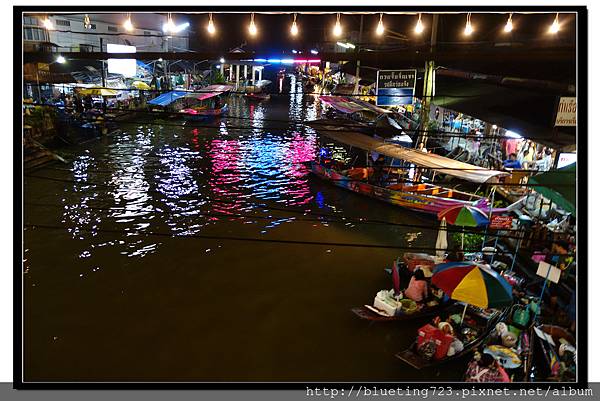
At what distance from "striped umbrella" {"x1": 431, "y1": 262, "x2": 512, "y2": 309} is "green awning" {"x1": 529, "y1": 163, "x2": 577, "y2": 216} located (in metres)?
1.82

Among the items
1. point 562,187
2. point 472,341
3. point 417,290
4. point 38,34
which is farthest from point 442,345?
point 38,34

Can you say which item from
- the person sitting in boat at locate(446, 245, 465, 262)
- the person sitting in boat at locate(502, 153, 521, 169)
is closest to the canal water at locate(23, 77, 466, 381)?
the person sitting in boat at locate(446, 245, 465, 262)

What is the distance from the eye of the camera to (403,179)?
17438mm

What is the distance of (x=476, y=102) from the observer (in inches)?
673

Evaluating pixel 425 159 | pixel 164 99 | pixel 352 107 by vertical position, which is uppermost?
pixel 164 99

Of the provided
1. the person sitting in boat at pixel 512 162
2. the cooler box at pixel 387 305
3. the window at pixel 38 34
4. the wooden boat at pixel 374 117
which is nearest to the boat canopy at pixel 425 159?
the person sitting in boat at pixel 512 162

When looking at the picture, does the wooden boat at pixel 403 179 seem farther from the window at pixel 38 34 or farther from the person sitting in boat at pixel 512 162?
the window at pixel 38 34

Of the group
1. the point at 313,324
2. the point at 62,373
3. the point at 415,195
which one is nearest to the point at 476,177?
the point at 415,195

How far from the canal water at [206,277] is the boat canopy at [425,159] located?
2.01m

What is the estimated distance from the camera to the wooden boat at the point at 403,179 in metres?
14.1

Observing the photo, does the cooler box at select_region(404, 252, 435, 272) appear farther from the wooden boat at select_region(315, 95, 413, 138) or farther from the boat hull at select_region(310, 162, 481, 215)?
the wooden boat at select_region(315, 95, 413, 138)

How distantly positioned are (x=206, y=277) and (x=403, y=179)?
8.64 m

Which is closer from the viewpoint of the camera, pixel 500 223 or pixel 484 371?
pixel 484 371

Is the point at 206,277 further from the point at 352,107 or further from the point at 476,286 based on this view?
the point at 352,107
